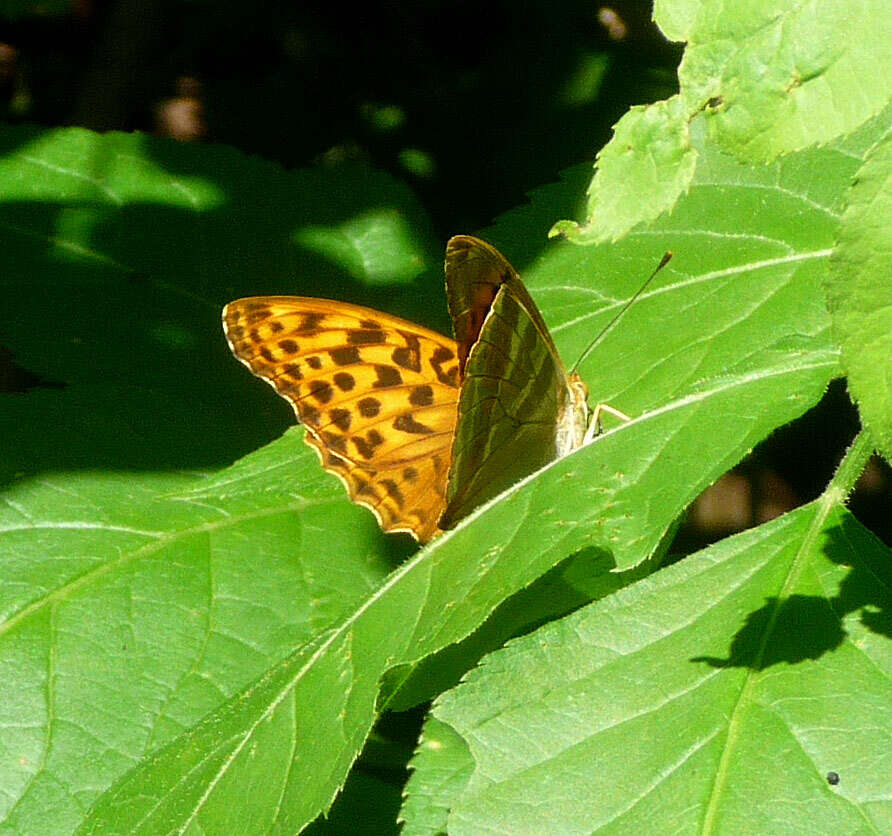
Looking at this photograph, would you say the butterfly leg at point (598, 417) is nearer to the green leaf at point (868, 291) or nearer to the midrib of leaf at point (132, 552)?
the midrib of leaf at point (132, 552)

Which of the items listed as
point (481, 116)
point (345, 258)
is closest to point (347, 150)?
point (481, 116)

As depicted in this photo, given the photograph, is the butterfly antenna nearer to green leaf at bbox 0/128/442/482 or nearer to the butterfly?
the butterfly

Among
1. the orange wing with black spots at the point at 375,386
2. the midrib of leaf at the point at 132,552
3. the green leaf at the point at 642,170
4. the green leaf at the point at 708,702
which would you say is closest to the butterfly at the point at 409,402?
the orange wing with black spots at the point at 375,386

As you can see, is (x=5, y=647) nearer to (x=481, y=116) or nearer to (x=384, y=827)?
(x=384, y=827)

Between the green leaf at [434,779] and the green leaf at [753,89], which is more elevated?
the green leaf at [753,89]

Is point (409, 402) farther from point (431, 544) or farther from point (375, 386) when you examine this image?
point (431, 544)
